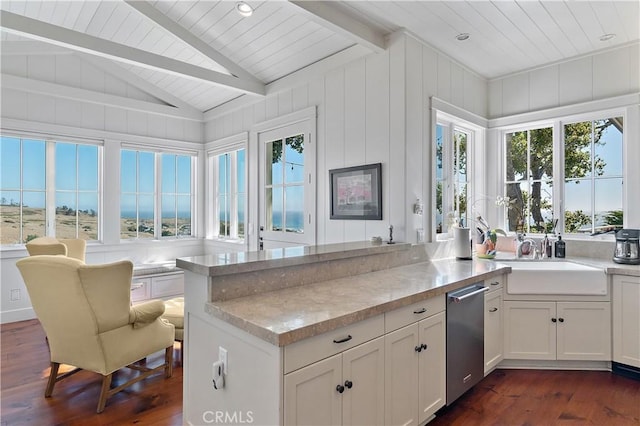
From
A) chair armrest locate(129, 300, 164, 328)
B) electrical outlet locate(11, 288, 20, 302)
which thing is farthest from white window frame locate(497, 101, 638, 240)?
electrical outlet locate(11, 288, 20, 302)

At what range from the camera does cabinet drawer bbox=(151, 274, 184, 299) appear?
189 inches

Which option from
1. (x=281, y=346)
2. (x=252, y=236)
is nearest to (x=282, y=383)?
(x=281, y=346)

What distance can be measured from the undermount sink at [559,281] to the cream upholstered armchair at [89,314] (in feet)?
9.21

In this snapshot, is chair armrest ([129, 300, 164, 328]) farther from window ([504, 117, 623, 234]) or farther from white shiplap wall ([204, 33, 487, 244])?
window ([504, 117, 623, 234])

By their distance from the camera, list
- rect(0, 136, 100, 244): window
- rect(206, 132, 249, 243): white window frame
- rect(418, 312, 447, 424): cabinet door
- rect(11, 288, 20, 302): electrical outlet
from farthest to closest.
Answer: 1. rect(206, 132, 249, 243): white window frame
2. rect(0, 136, 100, 244): window
3. rect(11, 288, 20, 302): electrical outlet
4. rect(418, 312, 447, 424): cabinet door

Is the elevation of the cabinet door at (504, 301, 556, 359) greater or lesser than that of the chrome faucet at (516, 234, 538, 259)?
lesser

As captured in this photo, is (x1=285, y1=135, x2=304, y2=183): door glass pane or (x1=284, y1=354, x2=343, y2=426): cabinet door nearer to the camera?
(x1=284, y1=354, x2=343, y2=426): cabinet door

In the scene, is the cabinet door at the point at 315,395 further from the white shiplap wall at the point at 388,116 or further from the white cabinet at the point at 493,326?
the white shiplap wall at the point at 388,116

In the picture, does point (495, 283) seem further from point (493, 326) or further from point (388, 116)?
point (388, 116)

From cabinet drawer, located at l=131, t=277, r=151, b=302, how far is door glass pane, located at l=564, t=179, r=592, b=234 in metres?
4.84

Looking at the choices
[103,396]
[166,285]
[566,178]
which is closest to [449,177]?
[566,178]

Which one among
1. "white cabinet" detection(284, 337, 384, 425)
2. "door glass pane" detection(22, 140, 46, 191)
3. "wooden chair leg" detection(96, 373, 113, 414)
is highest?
"door glass pane" detection(22, 140, 46, 191)

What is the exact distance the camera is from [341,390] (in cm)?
161

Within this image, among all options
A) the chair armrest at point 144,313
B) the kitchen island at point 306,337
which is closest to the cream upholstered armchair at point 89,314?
the chair armrest at point 144,313
